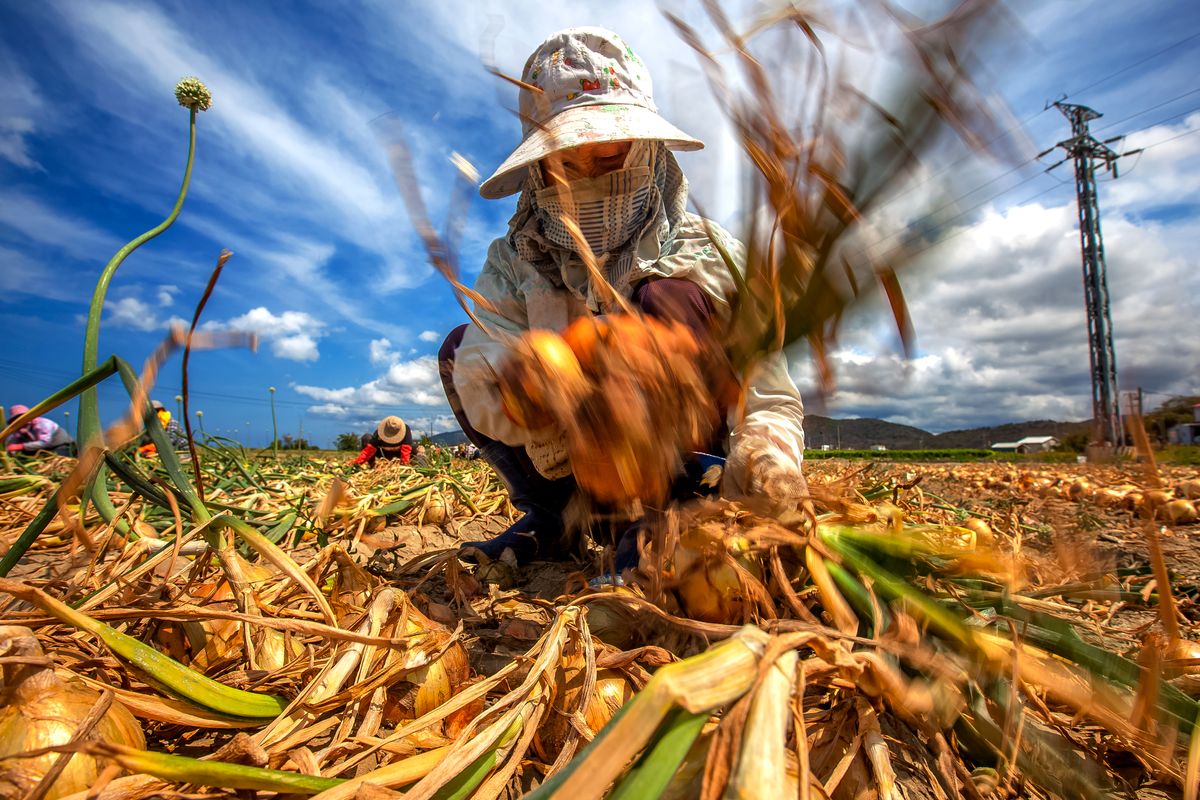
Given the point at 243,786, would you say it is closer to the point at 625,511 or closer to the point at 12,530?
the point at 625,511

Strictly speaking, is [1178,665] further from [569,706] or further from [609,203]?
[609,203]

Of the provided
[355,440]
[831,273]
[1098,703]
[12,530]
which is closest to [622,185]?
[831,273]

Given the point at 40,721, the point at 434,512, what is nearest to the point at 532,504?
the point at 434,512

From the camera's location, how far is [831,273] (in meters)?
0.61

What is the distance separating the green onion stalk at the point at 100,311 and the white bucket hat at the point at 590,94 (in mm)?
545

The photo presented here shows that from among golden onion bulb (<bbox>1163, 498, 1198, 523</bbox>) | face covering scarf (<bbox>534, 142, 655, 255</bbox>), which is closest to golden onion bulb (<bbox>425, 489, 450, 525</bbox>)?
face covering scarf (<bbox>534, 142, 655, 255</bbox>)

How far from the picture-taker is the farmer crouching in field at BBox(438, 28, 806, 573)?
3.32 feet

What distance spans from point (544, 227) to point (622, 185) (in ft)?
0.80

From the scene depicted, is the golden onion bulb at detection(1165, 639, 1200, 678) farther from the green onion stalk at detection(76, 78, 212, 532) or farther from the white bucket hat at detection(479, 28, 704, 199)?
the green onion stalk at detection(76, 78, 212, 532)

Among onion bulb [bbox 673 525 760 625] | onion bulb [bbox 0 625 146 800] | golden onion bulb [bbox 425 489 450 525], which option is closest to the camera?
onion bulb [bbox 0 625 146 800]

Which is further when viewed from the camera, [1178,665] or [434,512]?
[434,512]

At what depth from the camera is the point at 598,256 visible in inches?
50.9

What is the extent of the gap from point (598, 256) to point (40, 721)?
3.56ft

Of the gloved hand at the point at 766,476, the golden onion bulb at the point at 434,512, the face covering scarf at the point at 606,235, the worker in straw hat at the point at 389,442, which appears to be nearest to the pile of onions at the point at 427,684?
the gloved hand at the point at 766,476
